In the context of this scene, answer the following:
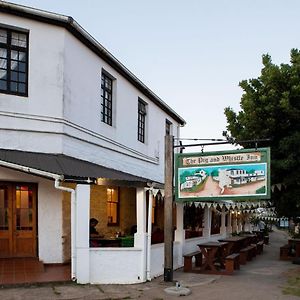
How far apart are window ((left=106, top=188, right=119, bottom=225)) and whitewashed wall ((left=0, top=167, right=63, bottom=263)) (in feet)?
11.8

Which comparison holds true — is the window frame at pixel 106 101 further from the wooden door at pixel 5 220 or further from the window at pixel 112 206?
the wooden door at pixel 5 220

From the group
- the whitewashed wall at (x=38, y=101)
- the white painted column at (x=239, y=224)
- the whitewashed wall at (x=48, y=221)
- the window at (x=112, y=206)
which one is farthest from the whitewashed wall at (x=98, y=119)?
the white painted column at (x=239, y=224)

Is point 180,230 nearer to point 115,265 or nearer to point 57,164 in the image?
point 115,265

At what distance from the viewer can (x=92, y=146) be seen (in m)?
14.2

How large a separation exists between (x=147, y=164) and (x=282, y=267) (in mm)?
6958

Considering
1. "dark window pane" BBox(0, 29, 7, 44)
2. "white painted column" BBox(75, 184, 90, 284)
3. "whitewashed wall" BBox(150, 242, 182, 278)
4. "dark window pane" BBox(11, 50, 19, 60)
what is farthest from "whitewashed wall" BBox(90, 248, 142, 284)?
"dark window pane" BBox(0, 29, 7, 44)

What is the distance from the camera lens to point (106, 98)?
15758 mm

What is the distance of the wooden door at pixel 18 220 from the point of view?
11.9 meters

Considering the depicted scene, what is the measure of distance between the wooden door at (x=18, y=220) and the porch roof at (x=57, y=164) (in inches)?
41.9

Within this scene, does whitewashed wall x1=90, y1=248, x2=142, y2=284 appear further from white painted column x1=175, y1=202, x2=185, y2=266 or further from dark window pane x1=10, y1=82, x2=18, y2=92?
dark window pane x1=10, y1=82, x2=18, y2=92

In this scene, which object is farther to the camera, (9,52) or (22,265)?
(9,52)

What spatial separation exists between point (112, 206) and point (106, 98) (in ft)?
12.9

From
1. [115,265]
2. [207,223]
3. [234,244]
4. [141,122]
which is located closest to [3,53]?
[115,265]

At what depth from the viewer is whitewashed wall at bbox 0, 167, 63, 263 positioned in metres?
12.2
